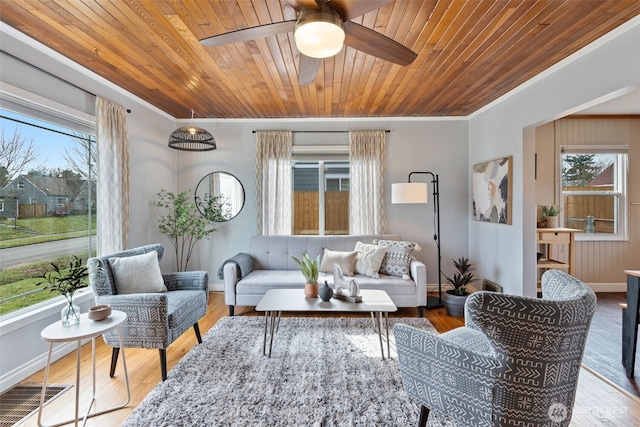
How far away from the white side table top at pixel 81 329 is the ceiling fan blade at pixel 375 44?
224 cm

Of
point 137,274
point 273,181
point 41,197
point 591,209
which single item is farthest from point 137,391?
point 591,209

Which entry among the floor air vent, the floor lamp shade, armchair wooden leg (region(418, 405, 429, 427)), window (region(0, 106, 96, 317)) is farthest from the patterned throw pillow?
window (region(0, 106, 96, 317))

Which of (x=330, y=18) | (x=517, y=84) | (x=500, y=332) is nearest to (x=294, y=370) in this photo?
(x=500, y=332)

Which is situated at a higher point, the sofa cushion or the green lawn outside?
the green lawn outside

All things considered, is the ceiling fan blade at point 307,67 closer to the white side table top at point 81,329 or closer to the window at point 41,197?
the white side table top at point 81,329

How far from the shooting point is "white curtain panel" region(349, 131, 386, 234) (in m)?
4.42

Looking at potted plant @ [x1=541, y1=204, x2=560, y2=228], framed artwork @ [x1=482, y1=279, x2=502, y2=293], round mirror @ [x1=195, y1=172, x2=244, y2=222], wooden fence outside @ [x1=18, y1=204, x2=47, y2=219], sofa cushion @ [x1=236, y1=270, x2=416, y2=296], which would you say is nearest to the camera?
wooden fence outside @ [x1=18, y1=204, x2=47, y2=219]

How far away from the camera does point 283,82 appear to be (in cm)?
316

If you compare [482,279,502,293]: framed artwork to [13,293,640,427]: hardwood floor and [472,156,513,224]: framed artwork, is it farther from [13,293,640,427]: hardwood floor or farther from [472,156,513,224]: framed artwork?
[13,293,640,427]: hardwood floor

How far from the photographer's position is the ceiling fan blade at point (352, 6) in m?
1.46

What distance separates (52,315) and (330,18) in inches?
123

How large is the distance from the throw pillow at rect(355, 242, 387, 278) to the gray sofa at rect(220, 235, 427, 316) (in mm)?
95

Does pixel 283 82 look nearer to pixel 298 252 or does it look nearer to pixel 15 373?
pixel 298 252

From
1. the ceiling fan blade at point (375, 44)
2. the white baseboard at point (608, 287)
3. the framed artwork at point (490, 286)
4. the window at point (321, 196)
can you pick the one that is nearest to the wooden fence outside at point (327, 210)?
the window at point (321, 196)
